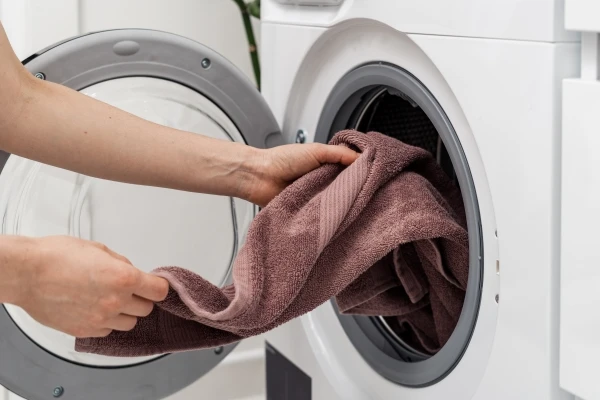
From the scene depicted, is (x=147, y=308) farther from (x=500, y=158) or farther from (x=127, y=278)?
(x=500, y=158)

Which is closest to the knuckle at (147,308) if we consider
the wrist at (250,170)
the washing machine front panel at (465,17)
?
the wrist at (250,170)

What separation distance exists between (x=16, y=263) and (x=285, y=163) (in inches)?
13.2

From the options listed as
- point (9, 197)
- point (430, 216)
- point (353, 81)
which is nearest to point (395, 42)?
point (353, 81)

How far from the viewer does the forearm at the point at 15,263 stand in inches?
26.3

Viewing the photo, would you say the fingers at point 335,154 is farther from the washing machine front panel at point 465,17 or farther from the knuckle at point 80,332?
the knuckle at point 80,332

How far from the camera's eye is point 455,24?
0.67m

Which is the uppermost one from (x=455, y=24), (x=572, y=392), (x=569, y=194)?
(x=455, y=24)

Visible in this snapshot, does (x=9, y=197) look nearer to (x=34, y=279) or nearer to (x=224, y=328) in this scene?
(x=34, y=279)

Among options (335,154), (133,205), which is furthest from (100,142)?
(335,154)

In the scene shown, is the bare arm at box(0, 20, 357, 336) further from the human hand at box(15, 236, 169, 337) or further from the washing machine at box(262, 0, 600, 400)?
the washing machine at box(262, 0, 600, 400)

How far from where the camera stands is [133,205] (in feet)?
3.21

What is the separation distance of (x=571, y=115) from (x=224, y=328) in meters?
0.37

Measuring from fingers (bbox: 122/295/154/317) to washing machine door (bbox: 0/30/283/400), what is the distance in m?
0.27

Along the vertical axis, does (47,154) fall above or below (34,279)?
above
